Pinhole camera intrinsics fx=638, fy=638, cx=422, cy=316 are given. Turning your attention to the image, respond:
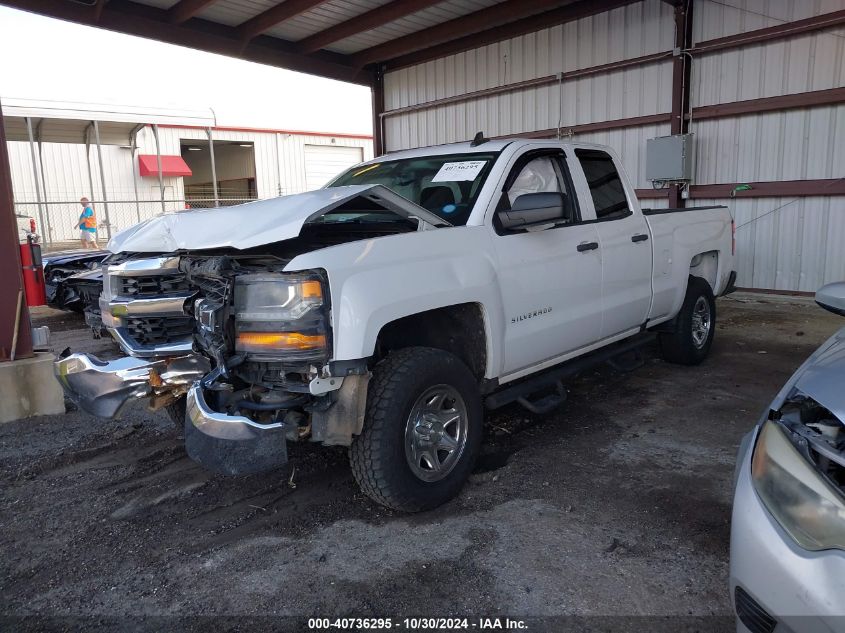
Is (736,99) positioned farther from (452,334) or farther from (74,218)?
(74,218)

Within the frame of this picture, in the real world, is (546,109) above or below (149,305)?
above

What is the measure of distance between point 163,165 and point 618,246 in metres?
23.8

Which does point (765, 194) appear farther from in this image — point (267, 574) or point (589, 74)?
A: point (267, 574)

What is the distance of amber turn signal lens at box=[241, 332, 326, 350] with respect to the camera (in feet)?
9.53

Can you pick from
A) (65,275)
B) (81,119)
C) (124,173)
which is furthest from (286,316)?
(124,173)

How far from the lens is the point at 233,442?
2.77m

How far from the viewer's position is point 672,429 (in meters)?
4.62

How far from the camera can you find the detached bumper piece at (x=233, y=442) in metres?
2.77

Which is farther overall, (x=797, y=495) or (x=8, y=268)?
(x=8, y=268)

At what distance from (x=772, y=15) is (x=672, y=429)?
7.54 metres

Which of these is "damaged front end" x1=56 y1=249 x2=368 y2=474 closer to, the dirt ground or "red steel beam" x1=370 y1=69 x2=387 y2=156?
the dirt ground

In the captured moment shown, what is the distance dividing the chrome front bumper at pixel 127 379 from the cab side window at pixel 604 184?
9.95 feet

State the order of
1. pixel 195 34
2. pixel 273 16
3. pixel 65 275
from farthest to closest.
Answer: pixel 195 34 < pixel 273 16 < pixel 65 275

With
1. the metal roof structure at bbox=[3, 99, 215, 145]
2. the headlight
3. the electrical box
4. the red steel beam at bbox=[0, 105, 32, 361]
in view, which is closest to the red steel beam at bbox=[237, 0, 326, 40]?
the metal roof structure at bbox=[3, 99, 215, 145]
